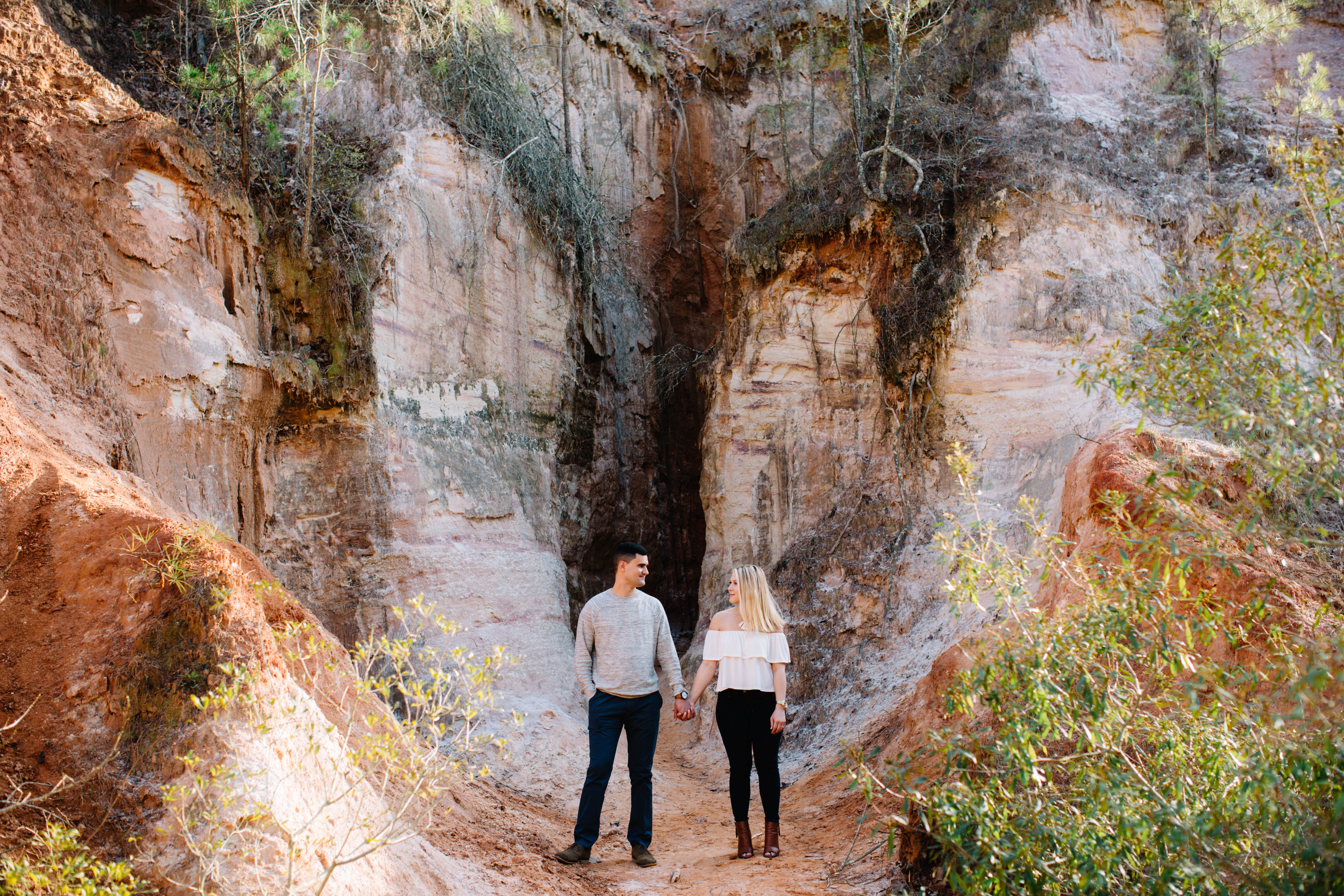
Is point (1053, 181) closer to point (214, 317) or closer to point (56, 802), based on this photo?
point (214, 317)

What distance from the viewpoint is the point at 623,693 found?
564 cm

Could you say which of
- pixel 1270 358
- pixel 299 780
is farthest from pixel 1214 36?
pixel 299 780

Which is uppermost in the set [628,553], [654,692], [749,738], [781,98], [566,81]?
[566,81]

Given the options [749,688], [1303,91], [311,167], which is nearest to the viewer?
[749,688]

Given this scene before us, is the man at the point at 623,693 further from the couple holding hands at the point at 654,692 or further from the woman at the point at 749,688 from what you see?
the woman at the point at 749,688

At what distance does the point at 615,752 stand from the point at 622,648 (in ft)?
2.09

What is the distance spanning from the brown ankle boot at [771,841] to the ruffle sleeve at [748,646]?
3.26 ft

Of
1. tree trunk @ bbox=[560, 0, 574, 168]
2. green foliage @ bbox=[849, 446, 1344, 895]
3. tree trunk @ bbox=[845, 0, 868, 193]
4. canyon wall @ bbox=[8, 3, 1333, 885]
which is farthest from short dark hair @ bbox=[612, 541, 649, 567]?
tree trunk @ bbox=[560, 0, 574, 168]

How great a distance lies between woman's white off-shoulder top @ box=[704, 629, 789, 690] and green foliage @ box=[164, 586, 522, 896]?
162 cm

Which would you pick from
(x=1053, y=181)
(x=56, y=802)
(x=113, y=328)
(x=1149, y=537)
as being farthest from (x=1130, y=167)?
(x=56, y=802)

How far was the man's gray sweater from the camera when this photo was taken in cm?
564

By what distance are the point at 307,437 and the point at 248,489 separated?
80 cm

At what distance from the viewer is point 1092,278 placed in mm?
10250

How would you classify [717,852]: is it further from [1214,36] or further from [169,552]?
[1214,36]
